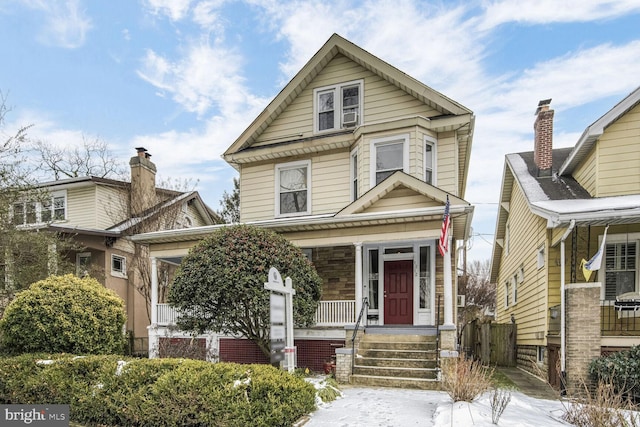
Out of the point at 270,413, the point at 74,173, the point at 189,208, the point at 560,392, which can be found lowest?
the point at 560,392

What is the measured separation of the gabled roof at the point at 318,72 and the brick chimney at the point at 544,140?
8.23 ft

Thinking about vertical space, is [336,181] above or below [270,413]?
above

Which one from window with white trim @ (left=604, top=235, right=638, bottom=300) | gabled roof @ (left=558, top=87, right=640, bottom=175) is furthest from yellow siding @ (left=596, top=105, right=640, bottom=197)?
window with white trim @ (left=604, top=235, right=638, bottom=300)

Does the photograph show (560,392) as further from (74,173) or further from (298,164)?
(74,173)

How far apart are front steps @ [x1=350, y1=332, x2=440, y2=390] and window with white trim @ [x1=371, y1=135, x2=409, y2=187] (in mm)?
4571

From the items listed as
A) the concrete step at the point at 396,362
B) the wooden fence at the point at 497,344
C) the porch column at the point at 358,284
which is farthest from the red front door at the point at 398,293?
the wooden fence at the point at 497,344

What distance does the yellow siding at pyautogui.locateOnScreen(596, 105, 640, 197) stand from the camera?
10.1 metres

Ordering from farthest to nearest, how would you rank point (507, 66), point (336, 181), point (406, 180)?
point (507, 66), point (336, 181), point (406, 180)

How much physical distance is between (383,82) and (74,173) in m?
→ 23.1

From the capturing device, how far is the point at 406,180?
11336 mm

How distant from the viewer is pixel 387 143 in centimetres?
1257

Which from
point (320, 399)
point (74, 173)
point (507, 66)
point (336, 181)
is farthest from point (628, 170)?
point (74, 173)

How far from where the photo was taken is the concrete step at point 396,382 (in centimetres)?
863

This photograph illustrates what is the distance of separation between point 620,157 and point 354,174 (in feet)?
22.6
